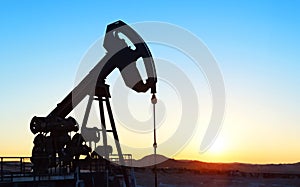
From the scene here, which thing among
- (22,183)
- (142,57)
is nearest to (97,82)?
(142,57)

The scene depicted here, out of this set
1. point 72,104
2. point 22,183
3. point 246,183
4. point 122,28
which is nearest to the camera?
point 22,183

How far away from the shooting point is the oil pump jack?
16797mm

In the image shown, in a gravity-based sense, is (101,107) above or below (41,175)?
above

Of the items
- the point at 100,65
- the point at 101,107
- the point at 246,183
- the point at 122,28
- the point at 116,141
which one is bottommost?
the point at 246,183

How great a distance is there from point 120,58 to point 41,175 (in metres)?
5.03

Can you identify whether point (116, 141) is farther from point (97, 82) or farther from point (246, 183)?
point (246, 183)

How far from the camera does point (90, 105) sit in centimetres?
1789

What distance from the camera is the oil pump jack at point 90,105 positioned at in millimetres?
16797

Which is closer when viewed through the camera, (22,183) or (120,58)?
(22,183)

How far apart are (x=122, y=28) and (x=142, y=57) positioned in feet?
4.57

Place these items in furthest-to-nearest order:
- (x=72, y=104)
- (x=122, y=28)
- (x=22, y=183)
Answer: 1. (x=72, y=104)
2. (x=122, y=28)
3. (x=22, y=183)

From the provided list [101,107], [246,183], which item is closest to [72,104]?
[101,107]

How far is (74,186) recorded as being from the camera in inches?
677

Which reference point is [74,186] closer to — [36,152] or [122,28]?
[36,152]
